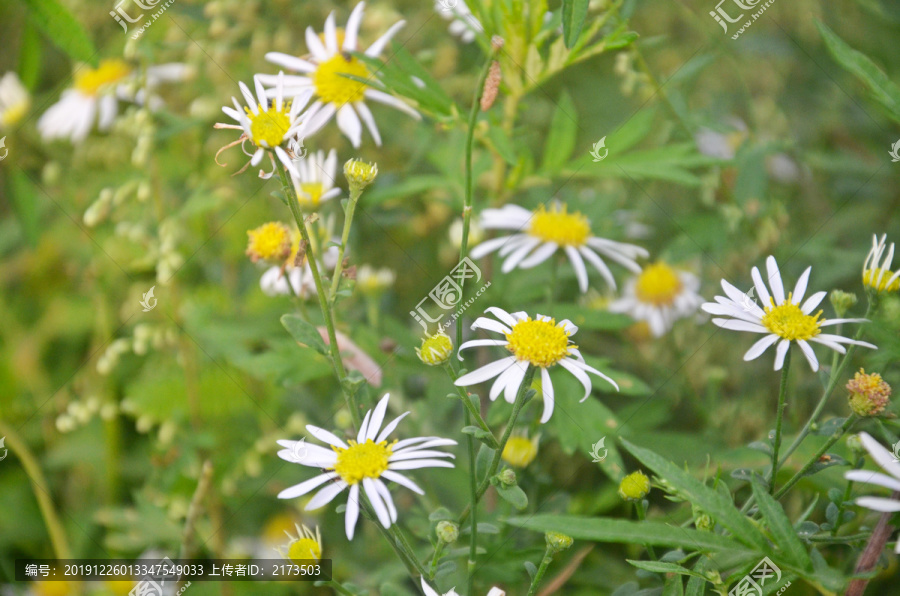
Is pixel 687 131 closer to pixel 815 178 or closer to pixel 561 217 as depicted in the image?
pixel 561 217

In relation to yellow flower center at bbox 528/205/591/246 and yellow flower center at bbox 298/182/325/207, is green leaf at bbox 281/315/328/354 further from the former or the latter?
yellow flower center at bbox 528/205/591/246

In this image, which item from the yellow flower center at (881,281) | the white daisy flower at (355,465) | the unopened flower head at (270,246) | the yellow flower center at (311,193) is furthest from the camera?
the yellow flower center at (311,193)

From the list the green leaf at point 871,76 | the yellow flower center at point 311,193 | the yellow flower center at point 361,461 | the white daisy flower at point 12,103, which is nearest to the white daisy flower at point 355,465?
the yellow flower center at point 361,461

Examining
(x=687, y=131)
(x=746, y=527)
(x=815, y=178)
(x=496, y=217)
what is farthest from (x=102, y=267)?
(x=815, y=178)

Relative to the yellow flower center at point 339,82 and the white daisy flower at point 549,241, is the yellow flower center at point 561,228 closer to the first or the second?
the white daisy flower at point 549,241

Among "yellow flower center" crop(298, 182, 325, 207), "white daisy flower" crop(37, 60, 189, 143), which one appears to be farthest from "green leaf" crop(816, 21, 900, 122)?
"white daisy flower" crop(37, 60, 189, 143)

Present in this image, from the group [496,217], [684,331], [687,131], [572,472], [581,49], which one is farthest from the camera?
[684,331]
